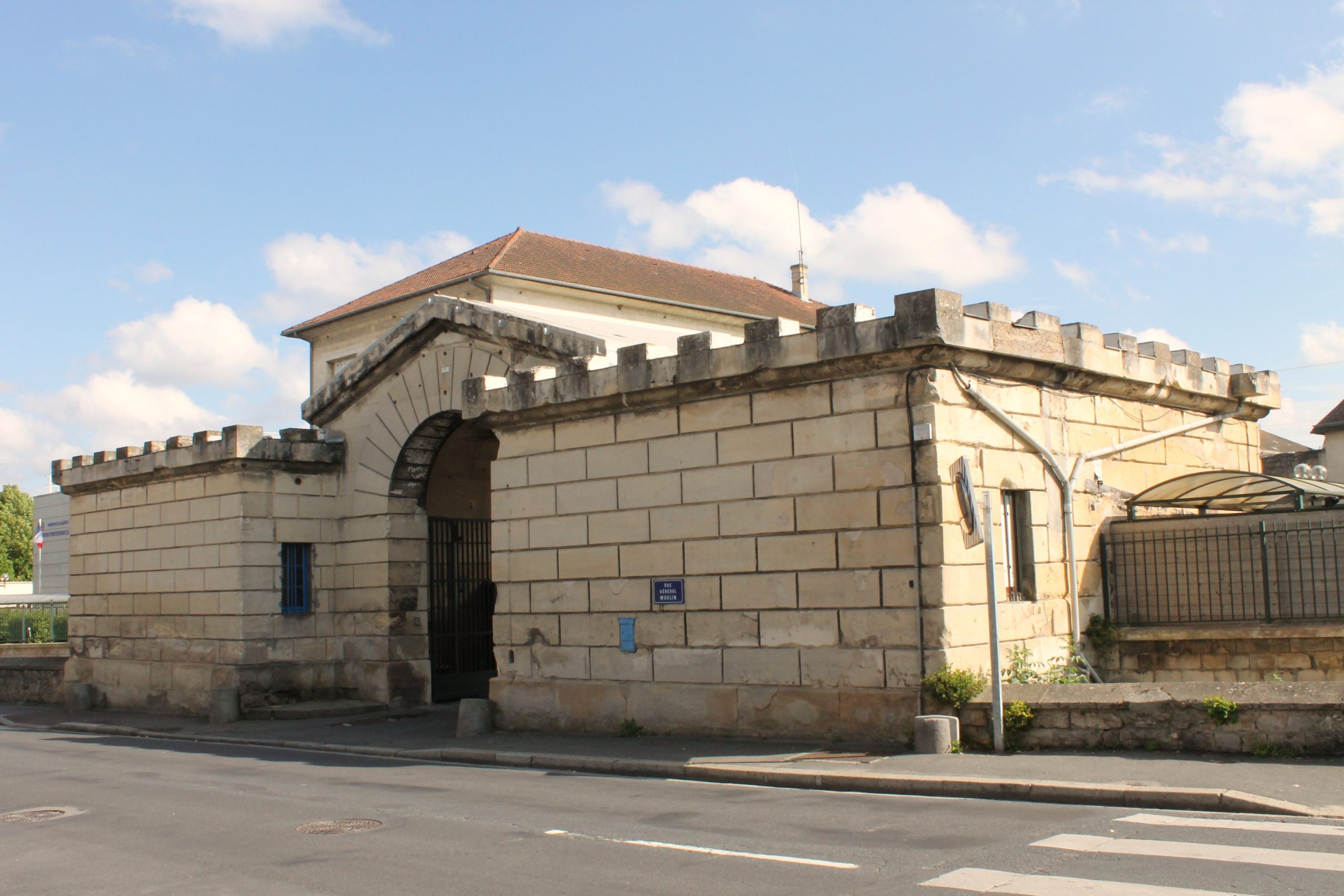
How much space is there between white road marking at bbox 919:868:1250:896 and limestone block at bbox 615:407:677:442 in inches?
281

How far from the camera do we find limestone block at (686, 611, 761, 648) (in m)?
12.2

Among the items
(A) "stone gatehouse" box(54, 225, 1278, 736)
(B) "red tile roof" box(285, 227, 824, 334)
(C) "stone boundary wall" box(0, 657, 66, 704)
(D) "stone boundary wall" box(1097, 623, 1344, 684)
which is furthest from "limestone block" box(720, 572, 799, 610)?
(B) "red tile roof" box(285, 227, 824, 334)

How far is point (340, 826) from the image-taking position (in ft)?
29.2

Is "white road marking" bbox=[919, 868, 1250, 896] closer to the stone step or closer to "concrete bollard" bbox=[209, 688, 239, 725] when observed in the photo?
the stone step

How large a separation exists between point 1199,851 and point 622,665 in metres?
7.50

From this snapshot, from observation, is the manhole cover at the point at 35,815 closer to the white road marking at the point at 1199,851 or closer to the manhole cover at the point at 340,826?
the manhole cover at the point at 340,826

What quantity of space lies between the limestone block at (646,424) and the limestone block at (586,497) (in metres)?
0.57

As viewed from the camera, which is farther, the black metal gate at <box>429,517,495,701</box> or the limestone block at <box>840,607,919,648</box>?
the black metal gate at <box>429,517,495,701</box>

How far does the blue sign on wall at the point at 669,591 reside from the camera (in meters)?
12.8

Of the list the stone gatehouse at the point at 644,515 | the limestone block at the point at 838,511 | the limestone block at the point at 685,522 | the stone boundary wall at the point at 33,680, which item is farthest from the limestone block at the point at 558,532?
the stone boundary wall at the point at 33,680

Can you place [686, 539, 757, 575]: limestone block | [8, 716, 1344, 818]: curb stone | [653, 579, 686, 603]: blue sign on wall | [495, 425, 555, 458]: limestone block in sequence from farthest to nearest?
[495, 425, 555, 458]: limestone block → [653, 579, 686, 603]: blue sign on wall → [686, 539, 757, 575]: limestone block → [8, 716, 1344, 818]: curb stone

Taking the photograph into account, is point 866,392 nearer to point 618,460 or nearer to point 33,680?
point 618,460

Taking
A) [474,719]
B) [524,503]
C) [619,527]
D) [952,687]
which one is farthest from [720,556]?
[474,719]

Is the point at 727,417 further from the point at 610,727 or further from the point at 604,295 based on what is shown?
the point at 604,295
